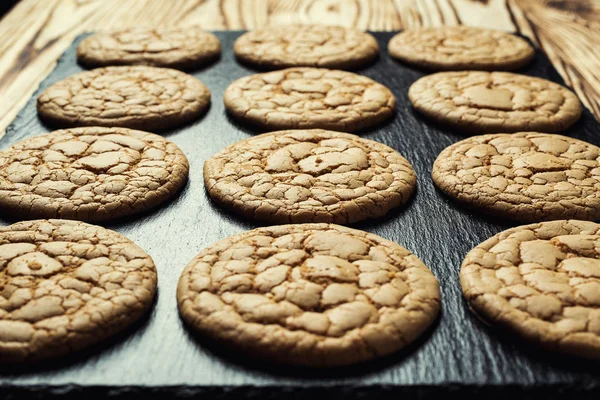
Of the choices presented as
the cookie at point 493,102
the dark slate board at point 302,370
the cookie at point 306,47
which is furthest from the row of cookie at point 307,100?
the dark slate board at point 302,370

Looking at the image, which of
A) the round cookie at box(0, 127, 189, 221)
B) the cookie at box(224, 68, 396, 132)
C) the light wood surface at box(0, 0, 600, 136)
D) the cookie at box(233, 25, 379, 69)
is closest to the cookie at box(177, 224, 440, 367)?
the round cookie at box(0, 127, 189, 221)

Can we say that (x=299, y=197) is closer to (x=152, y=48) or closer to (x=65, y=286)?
(x=65, y=286)

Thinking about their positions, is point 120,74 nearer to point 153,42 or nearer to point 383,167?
point 153,42

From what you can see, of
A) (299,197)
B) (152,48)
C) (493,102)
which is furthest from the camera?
(152,48)

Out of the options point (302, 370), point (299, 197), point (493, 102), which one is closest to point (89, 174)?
point (299, 197)

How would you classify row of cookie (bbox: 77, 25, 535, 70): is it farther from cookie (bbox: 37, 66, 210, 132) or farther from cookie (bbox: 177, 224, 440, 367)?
cookie (bbox: 177, 224, 440, 367)

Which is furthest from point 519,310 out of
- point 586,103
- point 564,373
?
point 586,103
